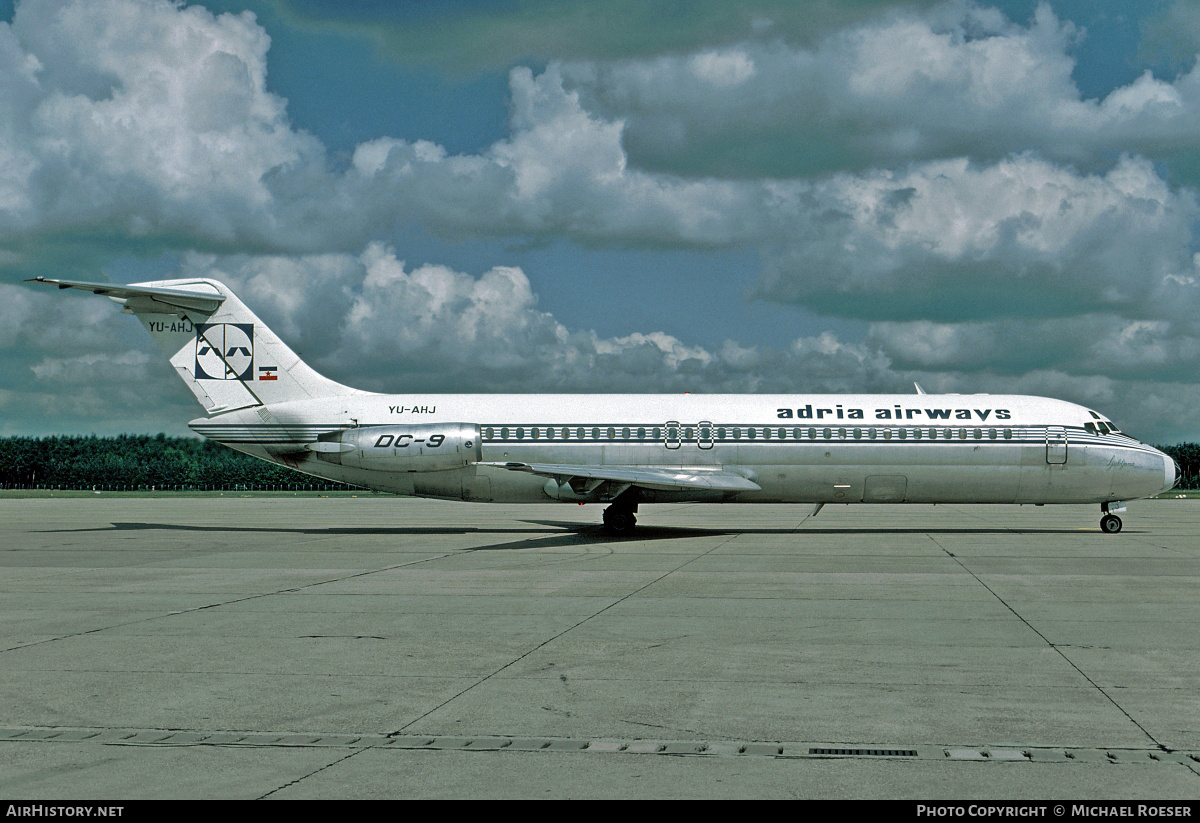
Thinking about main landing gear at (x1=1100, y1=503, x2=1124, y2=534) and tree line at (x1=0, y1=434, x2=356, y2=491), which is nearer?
main landing gear at (x1=1100, y1=503, x2=1124, y2=534)

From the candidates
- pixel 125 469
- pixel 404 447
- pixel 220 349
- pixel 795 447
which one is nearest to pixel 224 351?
pixel 220 349

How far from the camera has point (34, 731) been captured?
24.2 ft

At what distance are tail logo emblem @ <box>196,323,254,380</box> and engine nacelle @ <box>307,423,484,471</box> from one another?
344cm

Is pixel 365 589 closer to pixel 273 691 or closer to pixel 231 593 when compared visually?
pixel 231 593

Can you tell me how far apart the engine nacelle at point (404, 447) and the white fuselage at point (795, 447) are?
4.3 inches

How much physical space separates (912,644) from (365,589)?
8.73m

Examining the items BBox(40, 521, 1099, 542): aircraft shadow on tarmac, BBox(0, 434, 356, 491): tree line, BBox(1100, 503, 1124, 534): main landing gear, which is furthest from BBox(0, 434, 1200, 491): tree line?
BBox(1100, 503, 1124, 534): main landing gear

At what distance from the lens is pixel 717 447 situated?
93.5 feet

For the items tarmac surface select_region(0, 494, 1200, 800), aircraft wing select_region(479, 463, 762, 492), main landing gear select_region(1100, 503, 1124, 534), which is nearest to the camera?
tarmac surface select_region(0, 494, 1200, 800)

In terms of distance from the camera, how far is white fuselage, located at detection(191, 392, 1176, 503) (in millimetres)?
28359

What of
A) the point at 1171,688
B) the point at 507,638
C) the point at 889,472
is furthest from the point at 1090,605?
the point at 889,472

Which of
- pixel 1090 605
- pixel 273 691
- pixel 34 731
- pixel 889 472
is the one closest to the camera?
pixel 34 731

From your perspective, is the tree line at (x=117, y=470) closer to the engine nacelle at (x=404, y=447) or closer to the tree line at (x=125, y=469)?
the tree line at (x=125, y=469)

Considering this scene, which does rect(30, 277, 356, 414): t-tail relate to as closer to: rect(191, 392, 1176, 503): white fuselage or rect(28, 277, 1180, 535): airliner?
rect(28, 277, 1180, 535): airliner
